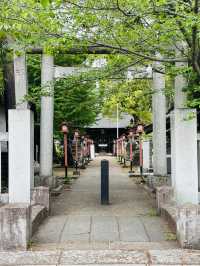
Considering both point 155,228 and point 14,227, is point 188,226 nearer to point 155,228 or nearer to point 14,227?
point 155,228

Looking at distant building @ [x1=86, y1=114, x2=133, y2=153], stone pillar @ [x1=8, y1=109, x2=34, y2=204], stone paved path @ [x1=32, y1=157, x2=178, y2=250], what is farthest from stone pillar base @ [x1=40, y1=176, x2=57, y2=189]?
distant building @ [x1=86, y1=114, x2=133, y2=153]

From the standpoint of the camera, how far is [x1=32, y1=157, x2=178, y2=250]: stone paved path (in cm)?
767

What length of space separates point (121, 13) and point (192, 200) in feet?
12.8

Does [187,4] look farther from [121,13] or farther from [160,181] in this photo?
[160,181]

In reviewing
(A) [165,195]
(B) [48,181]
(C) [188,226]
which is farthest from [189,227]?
(B) [48,181]

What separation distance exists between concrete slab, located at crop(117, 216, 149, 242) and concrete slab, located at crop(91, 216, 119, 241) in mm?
110

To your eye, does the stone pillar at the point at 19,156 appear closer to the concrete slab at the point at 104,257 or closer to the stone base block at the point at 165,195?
the concrete slab at the point at 104,257

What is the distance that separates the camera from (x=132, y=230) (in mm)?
8625

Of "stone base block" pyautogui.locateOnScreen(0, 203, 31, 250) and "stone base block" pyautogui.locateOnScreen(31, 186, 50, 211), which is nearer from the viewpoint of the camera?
"stone base block" pyautogui.locateOnScreen(0, 203, 31, 250)

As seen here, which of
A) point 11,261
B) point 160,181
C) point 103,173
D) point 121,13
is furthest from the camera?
point 160,181

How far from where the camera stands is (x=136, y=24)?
8.45m

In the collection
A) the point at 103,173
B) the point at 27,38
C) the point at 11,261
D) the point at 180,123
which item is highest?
the point at 27,38

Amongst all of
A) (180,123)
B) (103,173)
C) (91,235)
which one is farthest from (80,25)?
(103,173)

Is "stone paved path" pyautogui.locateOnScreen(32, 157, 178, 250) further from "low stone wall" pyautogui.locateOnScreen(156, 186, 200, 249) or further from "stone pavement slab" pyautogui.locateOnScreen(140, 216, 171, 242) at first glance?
"low stone wall" pyautogui.locateOnScreen(156, 186, 200, 249)
